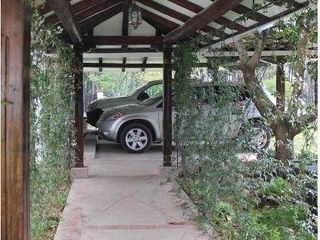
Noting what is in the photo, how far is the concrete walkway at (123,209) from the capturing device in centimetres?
529

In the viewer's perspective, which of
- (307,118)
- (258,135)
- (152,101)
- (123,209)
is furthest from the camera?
(152,101)

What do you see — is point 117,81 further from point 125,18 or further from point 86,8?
point 86,8

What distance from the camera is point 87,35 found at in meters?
8.20

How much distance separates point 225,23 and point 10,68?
408 cm

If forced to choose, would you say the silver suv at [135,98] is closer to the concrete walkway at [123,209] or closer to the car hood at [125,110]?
the car hood at [125,110]

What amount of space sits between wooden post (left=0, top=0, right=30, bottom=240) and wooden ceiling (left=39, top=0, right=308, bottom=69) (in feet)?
5.37

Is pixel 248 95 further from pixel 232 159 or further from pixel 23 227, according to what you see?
pixel 23 227

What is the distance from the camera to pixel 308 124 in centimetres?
406

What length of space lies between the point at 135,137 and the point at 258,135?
260 inches

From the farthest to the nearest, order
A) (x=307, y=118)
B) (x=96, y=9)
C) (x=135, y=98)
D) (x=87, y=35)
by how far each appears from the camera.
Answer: (x=135, y=98)
(x=87, y=35)
(x=96, y=9)
(x=307, y=118)

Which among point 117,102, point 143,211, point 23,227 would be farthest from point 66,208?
point 117,102

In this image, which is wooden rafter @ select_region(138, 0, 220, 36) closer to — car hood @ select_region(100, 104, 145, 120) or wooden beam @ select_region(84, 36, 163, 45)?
wooden beam @ select_region(84, 36, 163, 45)

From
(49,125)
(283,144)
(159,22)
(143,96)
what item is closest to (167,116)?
(159,22)

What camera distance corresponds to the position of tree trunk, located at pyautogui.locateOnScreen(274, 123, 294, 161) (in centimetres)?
496
